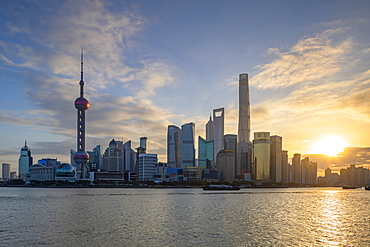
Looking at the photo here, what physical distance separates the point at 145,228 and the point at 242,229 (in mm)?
20623

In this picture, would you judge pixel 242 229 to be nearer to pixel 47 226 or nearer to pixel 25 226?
pixel 47 226

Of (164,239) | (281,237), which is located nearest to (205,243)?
(164,239)

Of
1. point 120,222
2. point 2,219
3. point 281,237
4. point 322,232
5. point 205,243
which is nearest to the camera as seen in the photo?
point 205,243

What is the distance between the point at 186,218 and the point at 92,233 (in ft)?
100

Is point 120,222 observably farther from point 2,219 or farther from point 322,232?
point 322,232

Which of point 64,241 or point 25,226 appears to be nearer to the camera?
point 64,241

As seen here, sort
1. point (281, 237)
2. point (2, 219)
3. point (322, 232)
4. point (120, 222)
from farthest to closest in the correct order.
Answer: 1. point (2, 219)
2. point (120, 222)
3. point (322, 232)
4. point (281, 237)

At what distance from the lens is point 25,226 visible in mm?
75438

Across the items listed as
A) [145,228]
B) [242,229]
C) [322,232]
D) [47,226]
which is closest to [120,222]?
[145,228]

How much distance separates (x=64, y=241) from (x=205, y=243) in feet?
79.1

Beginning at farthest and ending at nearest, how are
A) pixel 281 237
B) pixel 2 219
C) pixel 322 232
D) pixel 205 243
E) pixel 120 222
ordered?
pixel 2 219
pixel 120 222
pixel 322 232
pixel 281 237
pixel 205 243

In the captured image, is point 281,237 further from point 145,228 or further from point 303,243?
point 145,228

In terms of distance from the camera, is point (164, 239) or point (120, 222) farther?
point (120, 222)

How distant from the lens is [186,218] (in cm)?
9038
